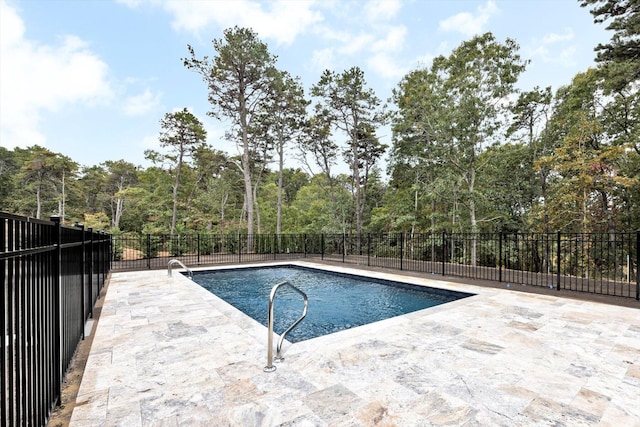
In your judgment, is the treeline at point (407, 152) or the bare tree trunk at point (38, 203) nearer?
the treeline at point (407, 152)

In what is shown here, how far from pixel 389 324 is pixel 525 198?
1467cm

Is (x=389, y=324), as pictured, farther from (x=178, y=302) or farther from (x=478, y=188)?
(x=478, y=188)

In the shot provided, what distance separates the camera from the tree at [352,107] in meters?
17.0

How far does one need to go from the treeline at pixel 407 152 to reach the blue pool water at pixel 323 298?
707cm

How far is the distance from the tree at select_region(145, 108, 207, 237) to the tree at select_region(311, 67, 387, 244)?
8796 millimetres

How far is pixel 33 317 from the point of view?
5.69 ft

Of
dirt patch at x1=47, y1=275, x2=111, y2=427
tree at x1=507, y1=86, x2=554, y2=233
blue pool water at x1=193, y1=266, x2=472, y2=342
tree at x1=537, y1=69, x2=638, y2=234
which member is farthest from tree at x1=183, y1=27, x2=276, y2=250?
tree at x1=537, y1=69, x2=638, y2=234

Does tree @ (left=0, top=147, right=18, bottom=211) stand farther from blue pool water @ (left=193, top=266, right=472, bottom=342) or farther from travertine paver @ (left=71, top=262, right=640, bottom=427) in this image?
travertine paver @ (left=71, top=262, right=640, bottom=427)

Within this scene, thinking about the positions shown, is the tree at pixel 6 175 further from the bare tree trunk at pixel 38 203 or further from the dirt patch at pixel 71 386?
the dirt patch at pixel 71 386

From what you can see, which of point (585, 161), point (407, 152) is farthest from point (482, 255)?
point (407, 152)

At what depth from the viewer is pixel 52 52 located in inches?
495

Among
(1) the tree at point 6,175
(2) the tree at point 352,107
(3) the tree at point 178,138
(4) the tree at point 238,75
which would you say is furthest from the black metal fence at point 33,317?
(1) the tree at point 6,175

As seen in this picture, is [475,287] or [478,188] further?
[478,188]

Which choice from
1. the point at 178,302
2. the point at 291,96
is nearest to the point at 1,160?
the point at 291,96
